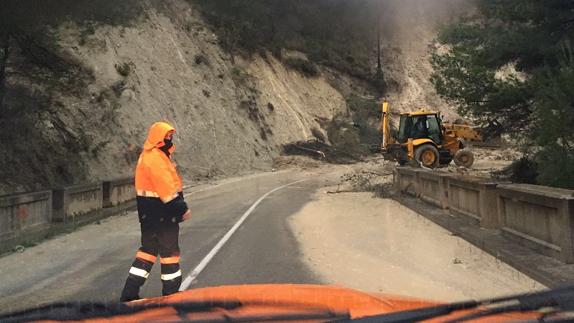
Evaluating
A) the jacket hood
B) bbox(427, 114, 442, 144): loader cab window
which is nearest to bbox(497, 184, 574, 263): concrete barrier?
the jacket hood

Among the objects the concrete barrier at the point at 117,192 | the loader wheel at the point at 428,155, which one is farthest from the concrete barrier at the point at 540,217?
the loader wheel at the point at 428,155

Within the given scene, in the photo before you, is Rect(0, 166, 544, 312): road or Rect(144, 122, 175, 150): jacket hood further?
Rect(0, 166, 544, 312): road

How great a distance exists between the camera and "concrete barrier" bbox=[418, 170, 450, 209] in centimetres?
1374

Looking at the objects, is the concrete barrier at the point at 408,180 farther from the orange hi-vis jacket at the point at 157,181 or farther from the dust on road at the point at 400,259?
the orange hi-vis jacket at the point at 157,181

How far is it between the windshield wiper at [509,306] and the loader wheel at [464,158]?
26483 millimetres

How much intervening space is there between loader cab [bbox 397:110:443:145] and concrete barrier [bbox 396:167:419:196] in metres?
8.45

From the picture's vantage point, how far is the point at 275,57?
4884 centimetres

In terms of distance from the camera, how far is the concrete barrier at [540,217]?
7.43 m

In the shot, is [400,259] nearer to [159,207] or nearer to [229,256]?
[229,256]

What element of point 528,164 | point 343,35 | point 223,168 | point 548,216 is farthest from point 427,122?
point 343,35

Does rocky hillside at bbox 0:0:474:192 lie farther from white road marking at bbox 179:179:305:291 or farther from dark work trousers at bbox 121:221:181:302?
dark work trousers at bbox 121:221:181:302

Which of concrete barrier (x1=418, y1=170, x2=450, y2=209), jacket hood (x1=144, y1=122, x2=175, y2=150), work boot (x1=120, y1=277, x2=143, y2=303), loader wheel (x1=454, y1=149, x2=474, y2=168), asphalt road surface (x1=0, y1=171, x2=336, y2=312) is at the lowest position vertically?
asphalt road surface (x1=0, y1=171, x2=336, y2=312)

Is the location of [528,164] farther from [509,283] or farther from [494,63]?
[509,283]

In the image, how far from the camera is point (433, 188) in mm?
14969
